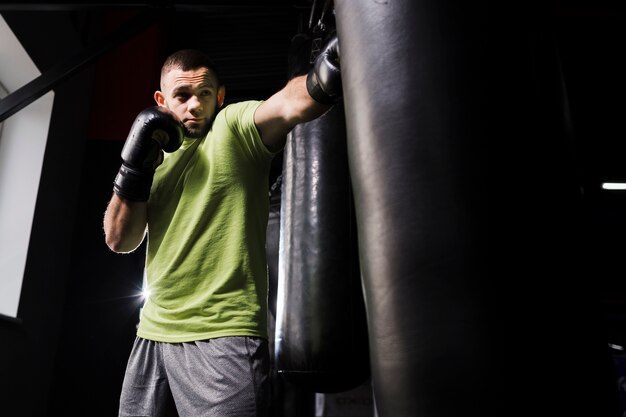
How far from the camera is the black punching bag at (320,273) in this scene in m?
2.02

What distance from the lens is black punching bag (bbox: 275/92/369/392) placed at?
2.02m

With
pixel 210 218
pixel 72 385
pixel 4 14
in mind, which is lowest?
pixel 72 385

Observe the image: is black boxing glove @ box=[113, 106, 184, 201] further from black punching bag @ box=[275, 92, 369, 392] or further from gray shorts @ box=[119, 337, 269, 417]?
black punching bag @ box=[275, 92, 369, 392]

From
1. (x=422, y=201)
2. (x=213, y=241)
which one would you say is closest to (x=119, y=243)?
(x=213, y=241)

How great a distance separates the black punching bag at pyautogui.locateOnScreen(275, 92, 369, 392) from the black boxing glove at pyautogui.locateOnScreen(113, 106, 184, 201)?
99cm

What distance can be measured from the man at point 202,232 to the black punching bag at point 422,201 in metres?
0.33

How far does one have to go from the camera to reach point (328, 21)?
210 centimetres

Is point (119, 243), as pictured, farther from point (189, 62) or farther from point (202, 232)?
point (189, 62)

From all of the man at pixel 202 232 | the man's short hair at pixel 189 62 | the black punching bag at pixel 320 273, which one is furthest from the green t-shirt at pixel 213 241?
the black punching bag at pixel 320 273

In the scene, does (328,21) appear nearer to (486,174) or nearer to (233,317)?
(233,317)

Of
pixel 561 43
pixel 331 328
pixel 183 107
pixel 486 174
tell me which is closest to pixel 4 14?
pixel 183 107

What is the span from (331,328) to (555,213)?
4.79 feet

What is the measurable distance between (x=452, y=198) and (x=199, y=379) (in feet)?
2.32

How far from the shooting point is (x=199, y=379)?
110 cm
